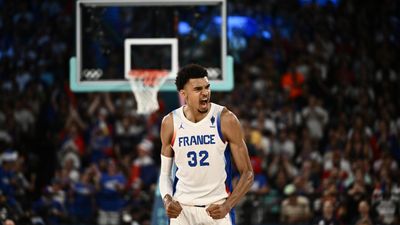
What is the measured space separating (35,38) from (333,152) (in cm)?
843

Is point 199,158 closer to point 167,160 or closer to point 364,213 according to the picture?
point 167,160

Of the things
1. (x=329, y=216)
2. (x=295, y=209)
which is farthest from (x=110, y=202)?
(x=329, y=216)

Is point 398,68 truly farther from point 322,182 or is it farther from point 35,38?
point 35,38

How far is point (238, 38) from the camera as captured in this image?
69.2ft

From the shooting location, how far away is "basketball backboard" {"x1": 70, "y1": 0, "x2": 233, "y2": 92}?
13.0 metres

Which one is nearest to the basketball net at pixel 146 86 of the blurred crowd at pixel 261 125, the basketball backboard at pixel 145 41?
the basketball backboard at pixel 145 41

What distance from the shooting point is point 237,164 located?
7852mm

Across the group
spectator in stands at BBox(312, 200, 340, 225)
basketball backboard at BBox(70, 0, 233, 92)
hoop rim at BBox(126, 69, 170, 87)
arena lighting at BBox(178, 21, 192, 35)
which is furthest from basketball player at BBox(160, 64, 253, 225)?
arena lighting at BBox(178, 21, 192, 35)

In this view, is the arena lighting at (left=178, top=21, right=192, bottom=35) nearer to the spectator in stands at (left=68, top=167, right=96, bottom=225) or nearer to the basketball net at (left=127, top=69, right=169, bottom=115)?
the basketball net at (left=127, top=69, right=169, bottom=115)

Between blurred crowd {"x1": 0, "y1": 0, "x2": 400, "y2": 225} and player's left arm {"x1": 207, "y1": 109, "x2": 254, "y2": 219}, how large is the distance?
5323mm

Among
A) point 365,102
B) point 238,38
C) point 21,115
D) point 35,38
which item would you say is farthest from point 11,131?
point 365,102

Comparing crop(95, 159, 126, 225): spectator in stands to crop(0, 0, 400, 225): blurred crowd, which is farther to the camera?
crop(95, 159, 126, 225): spectator in stands

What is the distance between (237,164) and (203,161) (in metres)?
0.29

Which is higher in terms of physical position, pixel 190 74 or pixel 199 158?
pixel 190 74
